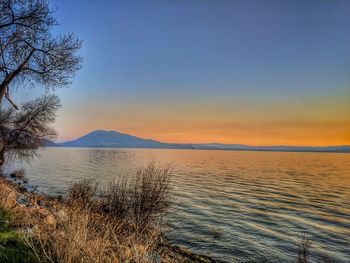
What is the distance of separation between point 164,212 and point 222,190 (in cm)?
1475

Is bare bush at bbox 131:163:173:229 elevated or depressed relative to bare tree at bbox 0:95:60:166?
depressed

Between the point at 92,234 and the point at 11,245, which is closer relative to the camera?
the point at 92,234

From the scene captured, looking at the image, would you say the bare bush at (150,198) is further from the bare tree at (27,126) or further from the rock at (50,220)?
the bare tree at (27,126)

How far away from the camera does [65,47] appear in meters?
12.0

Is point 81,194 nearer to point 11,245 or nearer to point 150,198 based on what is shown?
point 150,198

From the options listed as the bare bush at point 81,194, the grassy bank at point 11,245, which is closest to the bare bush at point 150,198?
the bare bush at point 81,194

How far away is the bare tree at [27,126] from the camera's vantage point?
839 inches

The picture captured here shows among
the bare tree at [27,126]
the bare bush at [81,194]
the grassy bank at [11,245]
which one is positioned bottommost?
the bare bush at [81,194]

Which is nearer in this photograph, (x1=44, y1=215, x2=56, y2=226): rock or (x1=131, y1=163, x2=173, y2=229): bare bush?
(x1=44, y1=215, x2=56, y2=226): rock

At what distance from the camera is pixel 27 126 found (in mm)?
21969

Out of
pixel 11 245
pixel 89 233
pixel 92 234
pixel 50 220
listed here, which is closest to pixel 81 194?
pixel 50 220

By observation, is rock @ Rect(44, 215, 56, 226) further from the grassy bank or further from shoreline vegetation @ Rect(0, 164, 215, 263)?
the grassy bank

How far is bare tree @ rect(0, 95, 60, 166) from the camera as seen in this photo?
69.9 ft

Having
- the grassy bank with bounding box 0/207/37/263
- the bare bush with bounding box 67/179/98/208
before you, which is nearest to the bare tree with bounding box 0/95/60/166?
the bare bush with bounding box 67/179/98/208
